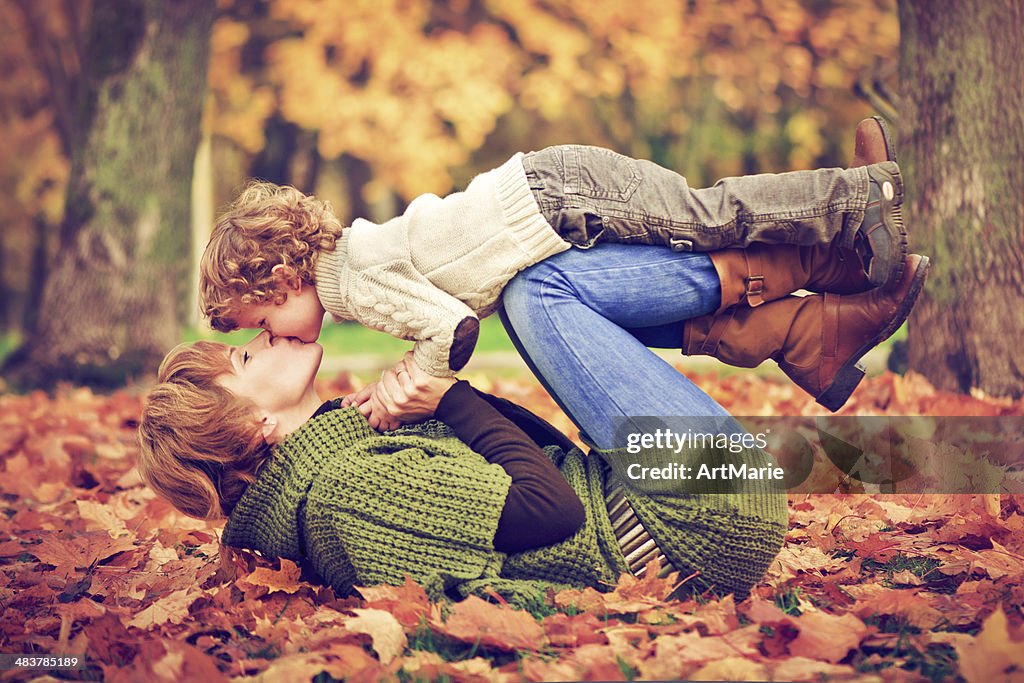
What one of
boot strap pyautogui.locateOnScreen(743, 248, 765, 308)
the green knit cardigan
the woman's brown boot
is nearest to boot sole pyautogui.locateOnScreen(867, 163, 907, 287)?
the woman's brown boot

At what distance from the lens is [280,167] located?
14812 mm

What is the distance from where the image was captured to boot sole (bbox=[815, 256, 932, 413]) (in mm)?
2762

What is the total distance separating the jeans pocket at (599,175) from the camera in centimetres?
275

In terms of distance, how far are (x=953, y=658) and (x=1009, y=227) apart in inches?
105

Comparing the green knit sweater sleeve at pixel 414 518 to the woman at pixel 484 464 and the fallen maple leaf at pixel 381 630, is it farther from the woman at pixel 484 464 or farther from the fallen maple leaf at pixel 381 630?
the fallen maple leaf at pixel 381 630

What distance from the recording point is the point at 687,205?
108 inches

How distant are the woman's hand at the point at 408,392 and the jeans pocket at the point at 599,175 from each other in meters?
0.64

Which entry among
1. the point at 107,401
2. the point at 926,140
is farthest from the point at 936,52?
the point at 107,401

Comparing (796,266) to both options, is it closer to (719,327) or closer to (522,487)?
(719,327)

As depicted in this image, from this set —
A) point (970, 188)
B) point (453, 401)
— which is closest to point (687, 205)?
point (453, 401)

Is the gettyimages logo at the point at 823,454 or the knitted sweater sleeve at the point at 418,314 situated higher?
the knitted sweater sleeve at the point at 418,314

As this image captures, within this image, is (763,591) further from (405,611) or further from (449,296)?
(449,296)

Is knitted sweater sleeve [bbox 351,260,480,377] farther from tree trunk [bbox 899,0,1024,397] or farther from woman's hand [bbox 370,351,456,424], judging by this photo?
tree trunk [bbox 899,0,1024,397]

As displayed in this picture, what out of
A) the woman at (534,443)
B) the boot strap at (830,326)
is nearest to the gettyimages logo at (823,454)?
the woman at (534,443)
